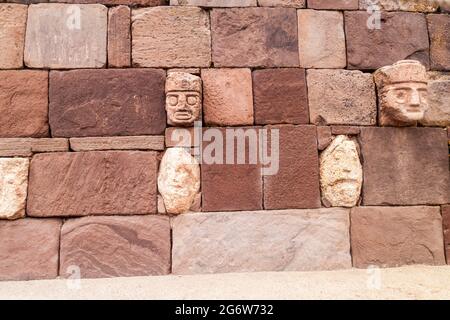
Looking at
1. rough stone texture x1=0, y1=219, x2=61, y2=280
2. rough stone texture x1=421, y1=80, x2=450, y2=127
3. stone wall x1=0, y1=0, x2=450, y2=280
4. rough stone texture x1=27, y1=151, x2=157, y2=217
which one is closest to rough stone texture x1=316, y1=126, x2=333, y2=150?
stone wall x1=0, y1=0, x2=450, y2=280

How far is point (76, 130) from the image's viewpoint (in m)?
3.36

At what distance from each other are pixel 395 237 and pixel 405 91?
1396 mm

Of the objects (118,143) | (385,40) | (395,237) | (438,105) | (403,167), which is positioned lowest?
(395,237)

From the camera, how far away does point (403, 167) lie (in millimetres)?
3523

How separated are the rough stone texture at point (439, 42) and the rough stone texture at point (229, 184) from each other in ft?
7.51

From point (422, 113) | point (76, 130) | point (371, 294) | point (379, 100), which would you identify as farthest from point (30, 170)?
point (422, 113)

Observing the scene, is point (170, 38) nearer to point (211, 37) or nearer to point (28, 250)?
point (211, 37)

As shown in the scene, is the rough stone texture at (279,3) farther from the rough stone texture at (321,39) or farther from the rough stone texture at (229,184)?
the rough stone texture at (229,184)

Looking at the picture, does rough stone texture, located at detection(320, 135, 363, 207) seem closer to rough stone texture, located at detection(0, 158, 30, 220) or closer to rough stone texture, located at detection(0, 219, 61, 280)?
rough stone texture, located at detection(0, 219, 61, 280)

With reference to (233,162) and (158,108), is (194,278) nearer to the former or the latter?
(233,162)

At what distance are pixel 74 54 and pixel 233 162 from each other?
1.86 metres

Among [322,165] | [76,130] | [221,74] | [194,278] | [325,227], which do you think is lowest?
[194,278]

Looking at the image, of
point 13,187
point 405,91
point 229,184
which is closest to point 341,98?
point 405,91

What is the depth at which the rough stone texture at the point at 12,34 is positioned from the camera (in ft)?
11.2
